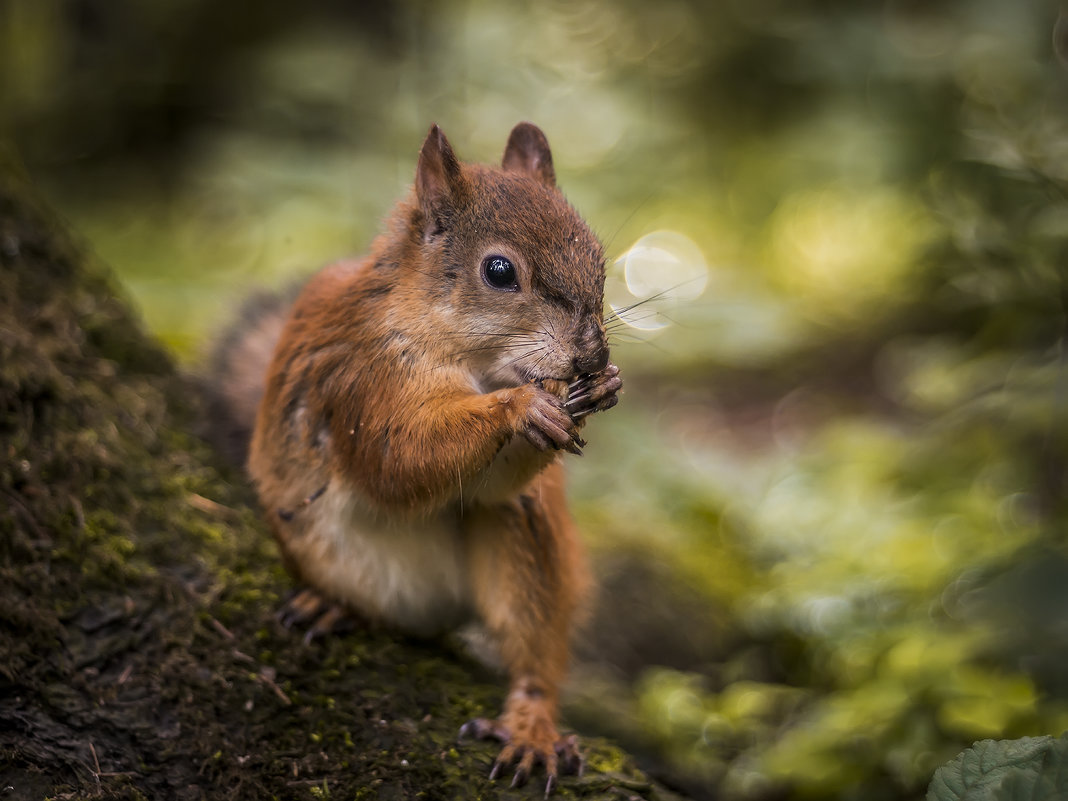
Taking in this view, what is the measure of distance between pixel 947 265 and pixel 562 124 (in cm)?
432

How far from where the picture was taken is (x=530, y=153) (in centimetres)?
311

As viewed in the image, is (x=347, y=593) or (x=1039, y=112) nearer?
(x=347, y=593)

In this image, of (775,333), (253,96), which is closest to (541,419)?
(775,333)

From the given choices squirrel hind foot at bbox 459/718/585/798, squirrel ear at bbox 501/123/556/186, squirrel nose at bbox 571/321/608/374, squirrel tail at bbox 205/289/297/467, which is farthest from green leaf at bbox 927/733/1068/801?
squirrel tail at bbox 205/289/297/467

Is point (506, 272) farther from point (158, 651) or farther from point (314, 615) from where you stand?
point (158, 651)

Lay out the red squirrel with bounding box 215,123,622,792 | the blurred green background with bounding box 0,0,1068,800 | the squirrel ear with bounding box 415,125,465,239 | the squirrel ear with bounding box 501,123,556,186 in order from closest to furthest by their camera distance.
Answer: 1. the red squirrel with bounding box 215,123,622,792
2. the squirrel ear with bounding box 415,125,465,239
3. the squirrel ear with bounding box 501,123,556,186
4. the blurred green background with bounding box 0,0,1068,800

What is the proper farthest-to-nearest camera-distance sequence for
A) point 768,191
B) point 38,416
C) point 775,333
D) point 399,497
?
point 768,191
point 775,333
point 38,416
point 399,497

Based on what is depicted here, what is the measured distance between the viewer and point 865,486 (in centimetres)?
480

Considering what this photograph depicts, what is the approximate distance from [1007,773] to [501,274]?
1.65 meters

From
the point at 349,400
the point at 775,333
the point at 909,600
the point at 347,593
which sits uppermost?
the point at 775,333

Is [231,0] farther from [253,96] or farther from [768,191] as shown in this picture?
[768,191]

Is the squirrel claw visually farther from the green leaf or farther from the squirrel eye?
the squirrel eye

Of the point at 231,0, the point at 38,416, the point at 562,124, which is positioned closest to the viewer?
the point at 38,416

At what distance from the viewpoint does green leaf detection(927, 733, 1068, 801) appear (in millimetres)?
1710
